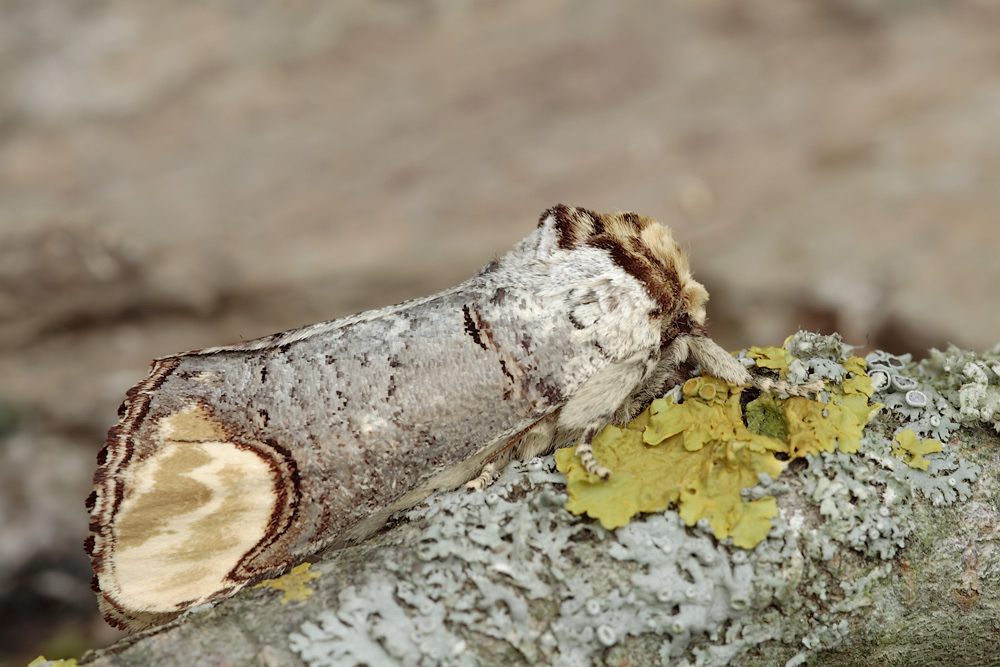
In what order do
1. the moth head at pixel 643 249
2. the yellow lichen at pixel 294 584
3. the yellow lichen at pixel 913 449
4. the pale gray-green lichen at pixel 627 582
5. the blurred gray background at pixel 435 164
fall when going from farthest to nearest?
1. the blurred gray background at pixel 435 164
2. the moth head at pixel 643 249
3. the yellow lichen at pixel 913 449
4. the yellow lichen at pixel 294 584
5. the pale gray-green lichen at pixel 627 582

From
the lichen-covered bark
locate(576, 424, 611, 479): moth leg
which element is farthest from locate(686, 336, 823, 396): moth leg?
locate(576, 424, 611, 479): moth leg

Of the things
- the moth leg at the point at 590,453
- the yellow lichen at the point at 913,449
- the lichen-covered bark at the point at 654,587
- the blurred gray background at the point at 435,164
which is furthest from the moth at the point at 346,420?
the blurred gray background at the point at 435,164

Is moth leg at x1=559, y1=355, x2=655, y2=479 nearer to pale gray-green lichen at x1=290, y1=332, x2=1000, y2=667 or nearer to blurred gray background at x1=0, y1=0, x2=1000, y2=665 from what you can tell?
pale gray-green lichen at x1=290, y1=332, x2=1000, y2=667

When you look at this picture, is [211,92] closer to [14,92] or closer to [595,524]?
[14,92]

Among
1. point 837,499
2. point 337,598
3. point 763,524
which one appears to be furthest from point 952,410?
point 337,598

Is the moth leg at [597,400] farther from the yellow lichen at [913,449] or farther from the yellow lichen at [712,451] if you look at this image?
the yellow lichen at [913,449]

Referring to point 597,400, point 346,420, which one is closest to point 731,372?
point 597,400

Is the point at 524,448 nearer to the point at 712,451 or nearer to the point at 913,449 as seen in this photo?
the point at 712,451
